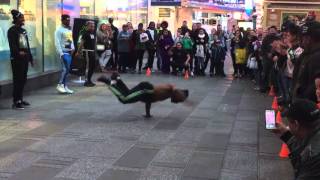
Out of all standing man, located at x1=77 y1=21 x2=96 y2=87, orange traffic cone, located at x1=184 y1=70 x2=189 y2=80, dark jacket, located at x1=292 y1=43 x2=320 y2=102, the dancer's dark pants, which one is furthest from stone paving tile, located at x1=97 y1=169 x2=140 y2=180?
orange traffic cone, located at x1=184 y1=70 x2=189 y2=80

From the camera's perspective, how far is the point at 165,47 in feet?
57.7

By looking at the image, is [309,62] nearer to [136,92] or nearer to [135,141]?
[135,141]

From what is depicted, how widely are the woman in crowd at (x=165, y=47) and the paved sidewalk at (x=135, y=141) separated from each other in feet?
19.9

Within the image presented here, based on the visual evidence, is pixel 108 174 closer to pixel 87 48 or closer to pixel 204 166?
pixel 204 166

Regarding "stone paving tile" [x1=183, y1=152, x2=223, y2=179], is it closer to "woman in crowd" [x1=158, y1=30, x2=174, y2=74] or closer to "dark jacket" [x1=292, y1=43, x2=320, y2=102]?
"dark jacket" [x1=292, y1=43, x2=320, y2=102]

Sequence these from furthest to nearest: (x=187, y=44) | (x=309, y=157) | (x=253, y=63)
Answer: (x=187, y=44) → (x=253, y=63) → (x=309, y=157)

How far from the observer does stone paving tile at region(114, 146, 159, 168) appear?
249 inches

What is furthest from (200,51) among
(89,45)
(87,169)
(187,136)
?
(87,169)

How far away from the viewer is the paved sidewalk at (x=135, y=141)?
19.9 ft

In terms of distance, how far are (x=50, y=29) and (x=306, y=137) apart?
11688mm

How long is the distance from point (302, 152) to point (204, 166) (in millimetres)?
3231

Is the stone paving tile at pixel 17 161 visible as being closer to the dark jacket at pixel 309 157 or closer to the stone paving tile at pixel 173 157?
the stone paving tile at pixel 173 157

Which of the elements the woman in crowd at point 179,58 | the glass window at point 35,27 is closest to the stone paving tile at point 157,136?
the glass window at point 35,27

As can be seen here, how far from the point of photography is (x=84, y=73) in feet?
46.2
